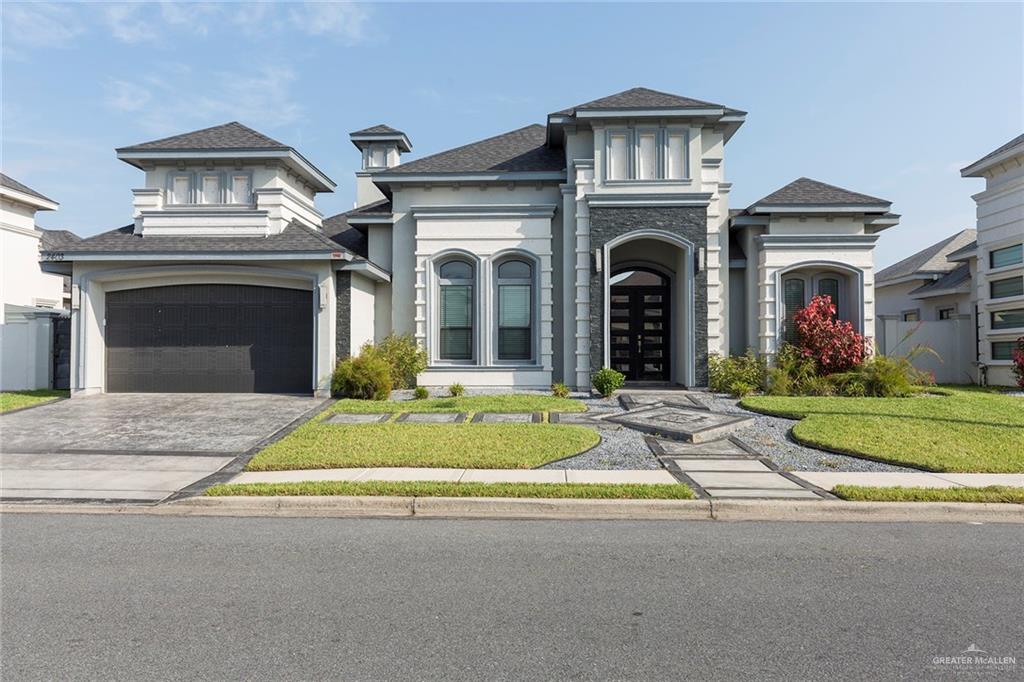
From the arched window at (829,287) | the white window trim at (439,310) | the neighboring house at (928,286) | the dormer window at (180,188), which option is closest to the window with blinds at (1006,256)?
the neighboring house at (928,286)

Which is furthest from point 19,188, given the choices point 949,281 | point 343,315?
point 949,281

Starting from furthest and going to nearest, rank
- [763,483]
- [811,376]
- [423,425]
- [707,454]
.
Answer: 1. [811,376]
2. [423,425]
3. [707,454]
4. [763,483]

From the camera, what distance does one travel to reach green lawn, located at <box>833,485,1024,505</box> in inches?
292

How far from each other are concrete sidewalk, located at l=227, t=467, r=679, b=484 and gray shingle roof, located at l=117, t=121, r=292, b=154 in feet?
37.0

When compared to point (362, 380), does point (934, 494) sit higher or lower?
lower

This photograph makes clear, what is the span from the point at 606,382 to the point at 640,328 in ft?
14.2

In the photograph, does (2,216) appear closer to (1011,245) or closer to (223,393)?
(223,393)

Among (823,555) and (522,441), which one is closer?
(823,555)

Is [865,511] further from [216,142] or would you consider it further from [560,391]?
[216,142]

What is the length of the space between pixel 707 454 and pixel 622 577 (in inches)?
211

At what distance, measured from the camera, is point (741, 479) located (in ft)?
28.0

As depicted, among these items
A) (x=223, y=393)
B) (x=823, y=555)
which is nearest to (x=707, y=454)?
(x=823, y=555)

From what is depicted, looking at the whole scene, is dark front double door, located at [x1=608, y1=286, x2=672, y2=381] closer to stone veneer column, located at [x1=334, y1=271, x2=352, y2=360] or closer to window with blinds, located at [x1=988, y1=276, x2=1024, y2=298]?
stone veneer column, located at [x1=334, y1=271, x2=352, y2=360]

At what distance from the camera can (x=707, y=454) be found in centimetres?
1011
